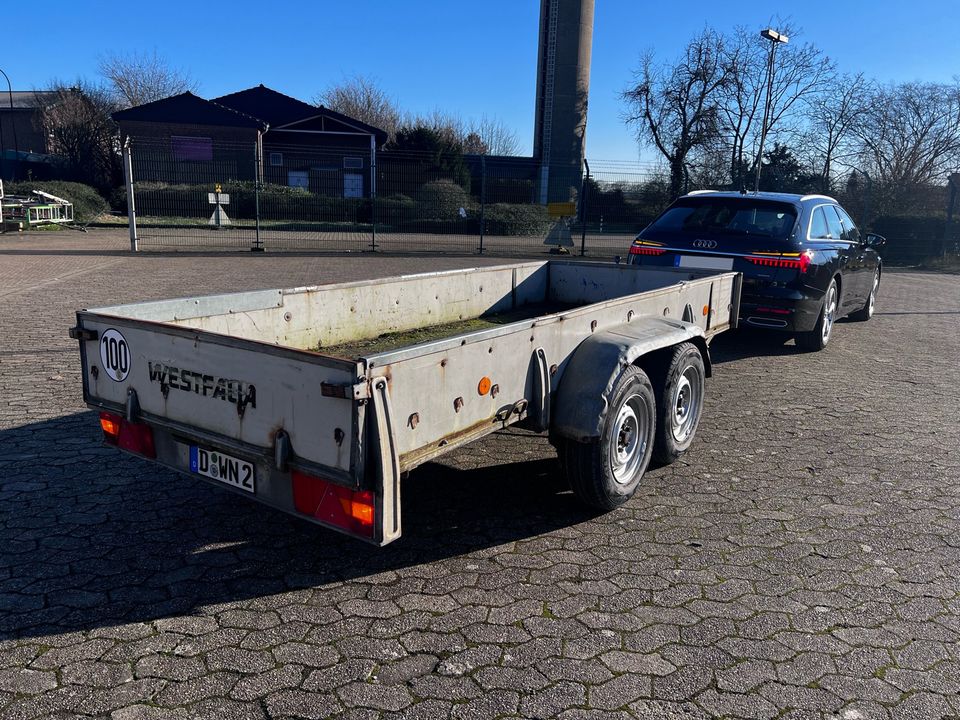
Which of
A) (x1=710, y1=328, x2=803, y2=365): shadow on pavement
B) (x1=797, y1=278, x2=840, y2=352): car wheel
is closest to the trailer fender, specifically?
(x1=710, y1=328, x2=803, y2=365): shadow on pavement

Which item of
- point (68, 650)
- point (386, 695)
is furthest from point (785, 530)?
point (68, 650)

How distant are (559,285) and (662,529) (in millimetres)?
3480

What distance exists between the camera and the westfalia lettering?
3.10m

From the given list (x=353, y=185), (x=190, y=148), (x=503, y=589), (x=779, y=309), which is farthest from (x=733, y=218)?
(x=190, y=148)

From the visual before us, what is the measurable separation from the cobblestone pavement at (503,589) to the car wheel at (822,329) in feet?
9.73

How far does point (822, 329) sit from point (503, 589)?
6704 millimetres

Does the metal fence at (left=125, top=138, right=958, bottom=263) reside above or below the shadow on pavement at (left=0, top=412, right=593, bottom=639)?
above

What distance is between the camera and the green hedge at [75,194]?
31.7 meters

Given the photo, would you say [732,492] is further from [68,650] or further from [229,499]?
[68,650]

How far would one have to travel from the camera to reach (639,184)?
73.6 ft

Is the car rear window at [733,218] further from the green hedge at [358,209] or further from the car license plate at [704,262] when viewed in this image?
the green hedge at [358,209]

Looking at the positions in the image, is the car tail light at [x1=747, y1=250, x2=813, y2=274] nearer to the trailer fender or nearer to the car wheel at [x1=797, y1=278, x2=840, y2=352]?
the car wheel at [x1=797, y1=278, x2=840, y2=352]

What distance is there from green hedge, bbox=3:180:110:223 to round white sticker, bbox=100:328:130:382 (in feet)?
103

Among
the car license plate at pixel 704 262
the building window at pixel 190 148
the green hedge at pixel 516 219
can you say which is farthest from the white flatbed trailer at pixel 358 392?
the building window at pixel 190 148
